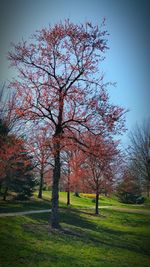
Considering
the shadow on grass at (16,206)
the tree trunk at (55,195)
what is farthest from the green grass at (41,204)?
the tree trunk at (55,195)

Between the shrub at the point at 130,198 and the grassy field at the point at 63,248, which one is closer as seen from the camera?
the grassy field at the point at 63,248

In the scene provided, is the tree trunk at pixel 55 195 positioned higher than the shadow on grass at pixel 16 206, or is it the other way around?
the tree trunk at pixel 55 195

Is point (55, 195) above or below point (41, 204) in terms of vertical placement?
above

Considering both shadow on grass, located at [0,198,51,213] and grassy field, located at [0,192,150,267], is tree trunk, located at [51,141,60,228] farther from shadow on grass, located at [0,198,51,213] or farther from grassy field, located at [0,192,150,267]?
shadow on grass, located at [0,198,51,213]

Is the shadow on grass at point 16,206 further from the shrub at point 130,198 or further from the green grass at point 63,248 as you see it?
the shrub at point 130,198

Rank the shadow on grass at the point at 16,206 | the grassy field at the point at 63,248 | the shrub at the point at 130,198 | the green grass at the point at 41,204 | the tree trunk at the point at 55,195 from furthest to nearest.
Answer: the shrub at the point at 130,198
the green grass at the point at 41,204
the shadow on grass at the point at 16,206
the tree trunk at the point at 55,195
the grassy field at the point at 63,248

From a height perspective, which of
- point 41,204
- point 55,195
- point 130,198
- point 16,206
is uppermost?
point 55,195

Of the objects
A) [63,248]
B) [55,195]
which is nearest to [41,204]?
[55,195]

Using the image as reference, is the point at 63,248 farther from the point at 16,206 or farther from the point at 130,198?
the point at 130,198

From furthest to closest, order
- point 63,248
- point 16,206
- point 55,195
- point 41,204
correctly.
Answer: point 41,204 < point 16,206 < point 55,195 < point 63,248

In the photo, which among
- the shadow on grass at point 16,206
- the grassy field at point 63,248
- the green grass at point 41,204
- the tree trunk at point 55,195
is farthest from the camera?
the green grass at point 41,204

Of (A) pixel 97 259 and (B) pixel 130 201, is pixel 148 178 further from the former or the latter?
(B) pixel 130 201

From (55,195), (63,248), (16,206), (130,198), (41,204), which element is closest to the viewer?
(63,248)

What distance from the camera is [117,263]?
862 centimetres
